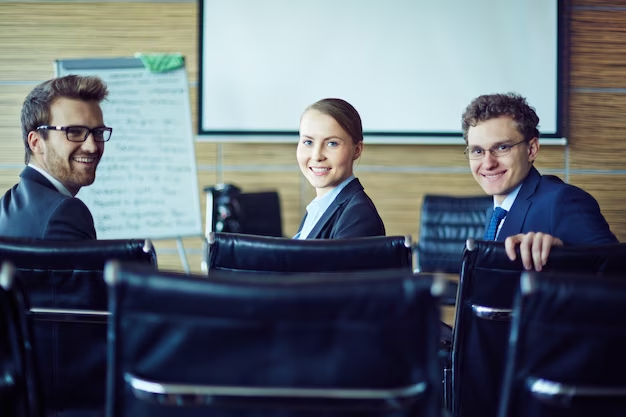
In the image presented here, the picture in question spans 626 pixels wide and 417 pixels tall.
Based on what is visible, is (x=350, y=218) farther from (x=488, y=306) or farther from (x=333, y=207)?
(x=488, y=306)

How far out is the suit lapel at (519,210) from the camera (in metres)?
2.32

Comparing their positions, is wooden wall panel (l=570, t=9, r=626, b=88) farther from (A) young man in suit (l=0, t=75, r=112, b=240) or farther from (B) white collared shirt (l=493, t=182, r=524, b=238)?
(A) young man in suit (l=0, t=75, r=112, b=240)

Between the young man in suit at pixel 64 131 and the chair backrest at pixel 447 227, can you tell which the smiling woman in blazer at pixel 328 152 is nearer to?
the young man in suit at pixel 64 131

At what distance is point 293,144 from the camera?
5039 millimetres

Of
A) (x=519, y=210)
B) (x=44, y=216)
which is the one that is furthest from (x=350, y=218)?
(x=44, y=216)

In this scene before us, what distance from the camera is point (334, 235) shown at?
7.28 ft

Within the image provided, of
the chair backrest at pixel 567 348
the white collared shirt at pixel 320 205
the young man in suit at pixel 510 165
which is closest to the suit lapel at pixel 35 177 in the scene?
the white collared shirt at pixel 320 205

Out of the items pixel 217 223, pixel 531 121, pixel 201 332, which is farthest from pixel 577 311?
pixel 217 223

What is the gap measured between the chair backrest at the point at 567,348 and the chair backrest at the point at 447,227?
119 inches

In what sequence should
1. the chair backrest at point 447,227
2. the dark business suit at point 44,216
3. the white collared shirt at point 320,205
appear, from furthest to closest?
the chair backrest at point 447,227, the white collared shirt at point 320,205, the dark business suit at point 44,216

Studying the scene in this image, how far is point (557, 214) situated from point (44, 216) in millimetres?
1574

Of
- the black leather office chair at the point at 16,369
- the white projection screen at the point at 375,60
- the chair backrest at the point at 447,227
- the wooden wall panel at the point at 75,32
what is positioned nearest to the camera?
the black leather office chair at the point at 16,369

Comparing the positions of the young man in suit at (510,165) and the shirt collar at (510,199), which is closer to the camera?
the young man in suit at (510,165)

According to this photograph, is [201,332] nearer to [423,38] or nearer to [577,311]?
[577,311]
